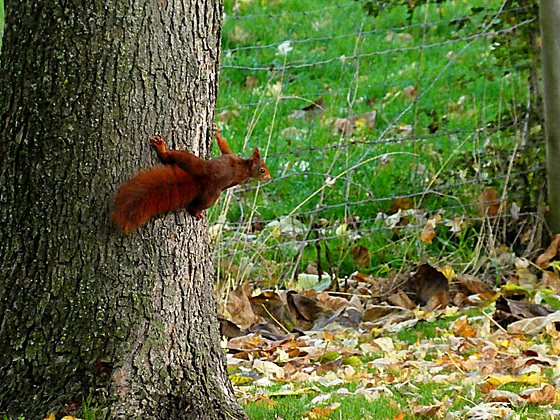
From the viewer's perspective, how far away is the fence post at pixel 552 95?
15.6 feet

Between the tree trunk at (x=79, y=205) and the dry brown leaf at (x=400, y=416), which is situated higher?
the tree trunk at (x=79, y=205)

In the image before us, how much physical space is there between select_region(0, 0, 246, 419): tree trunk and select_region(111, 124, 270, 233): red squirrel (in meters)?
0.05

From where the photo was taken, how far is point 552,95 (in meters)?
4.80

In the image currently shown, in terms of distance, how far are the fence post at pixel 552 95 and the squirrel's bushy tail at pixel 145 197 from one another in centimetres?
337

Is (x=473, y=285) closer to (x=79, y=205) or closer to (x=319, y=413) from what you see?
(x=319, y=413)

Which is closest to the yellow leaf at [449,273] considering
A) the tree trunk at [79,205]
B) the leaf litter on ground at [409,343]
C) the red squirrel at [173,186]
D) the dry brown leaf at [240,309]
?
the leaf litter on ground at [409,343]

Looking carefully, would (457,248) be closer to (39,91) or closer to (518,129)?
(518,129)

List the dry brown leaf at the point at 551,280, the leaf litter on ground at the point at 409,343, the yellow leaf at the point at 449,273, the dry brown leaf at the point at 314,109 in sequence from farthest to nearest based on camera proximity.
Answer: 1. the dry brown leaf at the point at 314,109
2. the yellow leaf at the point at 449,273
3. the dry brown leaf at the point at 551,280
4. the leaf litter on ground at the point at 409,343

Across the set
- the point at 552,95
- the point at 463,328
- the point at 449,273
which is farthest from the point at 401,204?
the point at 463,328

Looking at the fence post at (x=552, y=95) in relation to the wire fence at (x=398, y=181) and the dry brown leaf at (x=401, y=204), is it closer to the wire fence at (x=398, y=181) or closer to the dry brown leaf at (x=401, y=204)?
the wire fence at (x=398, y=181)

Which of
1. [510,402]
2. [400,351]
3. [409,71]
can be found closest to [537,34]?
[409,71]

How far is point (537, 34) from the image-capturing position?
16.5 ft

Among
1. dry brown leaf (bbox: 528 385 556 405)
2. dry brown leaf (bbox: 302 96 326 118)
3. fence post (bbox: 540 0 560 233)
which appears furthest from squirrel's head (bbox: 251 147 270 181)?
dry brown leaf (bbox: 302 96 326 118)

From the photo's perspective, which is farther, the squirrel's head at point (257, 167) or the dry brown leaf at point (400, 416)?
the squirrel's head at point (257, 167)
